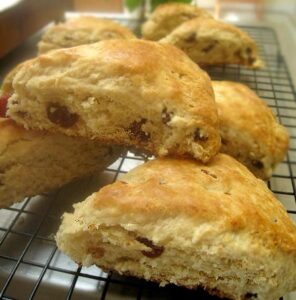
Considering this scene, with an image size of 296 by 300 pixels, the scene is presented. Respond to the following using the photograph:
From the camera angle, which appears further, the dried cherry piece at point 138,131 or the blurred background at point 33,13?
the blurred background at point 33,13

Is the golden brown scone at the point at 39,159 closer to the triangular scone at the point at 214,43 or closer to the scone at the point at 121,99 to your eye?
the scone at the point at 121,99

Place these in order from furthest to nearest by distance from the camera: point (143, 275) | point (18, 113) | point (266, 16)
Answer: point (266, 16), point (18, 113), point (143, 275)

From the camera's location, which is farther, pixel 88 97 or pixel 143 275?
pixel 88 97

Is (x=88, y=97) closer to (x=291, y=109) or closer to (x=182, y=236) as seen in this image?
(x=182, y=236)

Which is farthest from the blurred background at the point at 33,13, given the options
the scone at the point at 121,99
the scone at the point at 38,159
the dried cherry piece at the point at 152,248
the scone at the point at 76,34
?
the dried cherry piece at the point at 152,248

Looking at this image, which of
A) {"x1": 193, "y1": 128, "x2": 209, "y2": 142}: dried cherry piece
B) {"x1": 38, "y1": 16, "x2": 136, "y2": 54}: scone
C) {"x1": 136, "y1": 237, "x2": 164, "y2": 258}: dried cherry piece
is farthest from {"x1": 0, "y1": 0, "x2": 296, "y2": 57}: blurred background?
{"x1": 136, "y1": 237, "x2": 164, "y2": 258}: dried cherry piece

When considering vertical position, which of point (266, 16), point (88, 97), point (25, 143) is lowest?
point (266, 16)

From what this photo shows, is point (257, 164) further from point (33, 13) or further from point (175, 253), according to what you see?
point (33, 13)

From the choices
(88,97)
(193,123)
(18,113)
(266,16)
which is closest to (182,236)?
(193,123)
